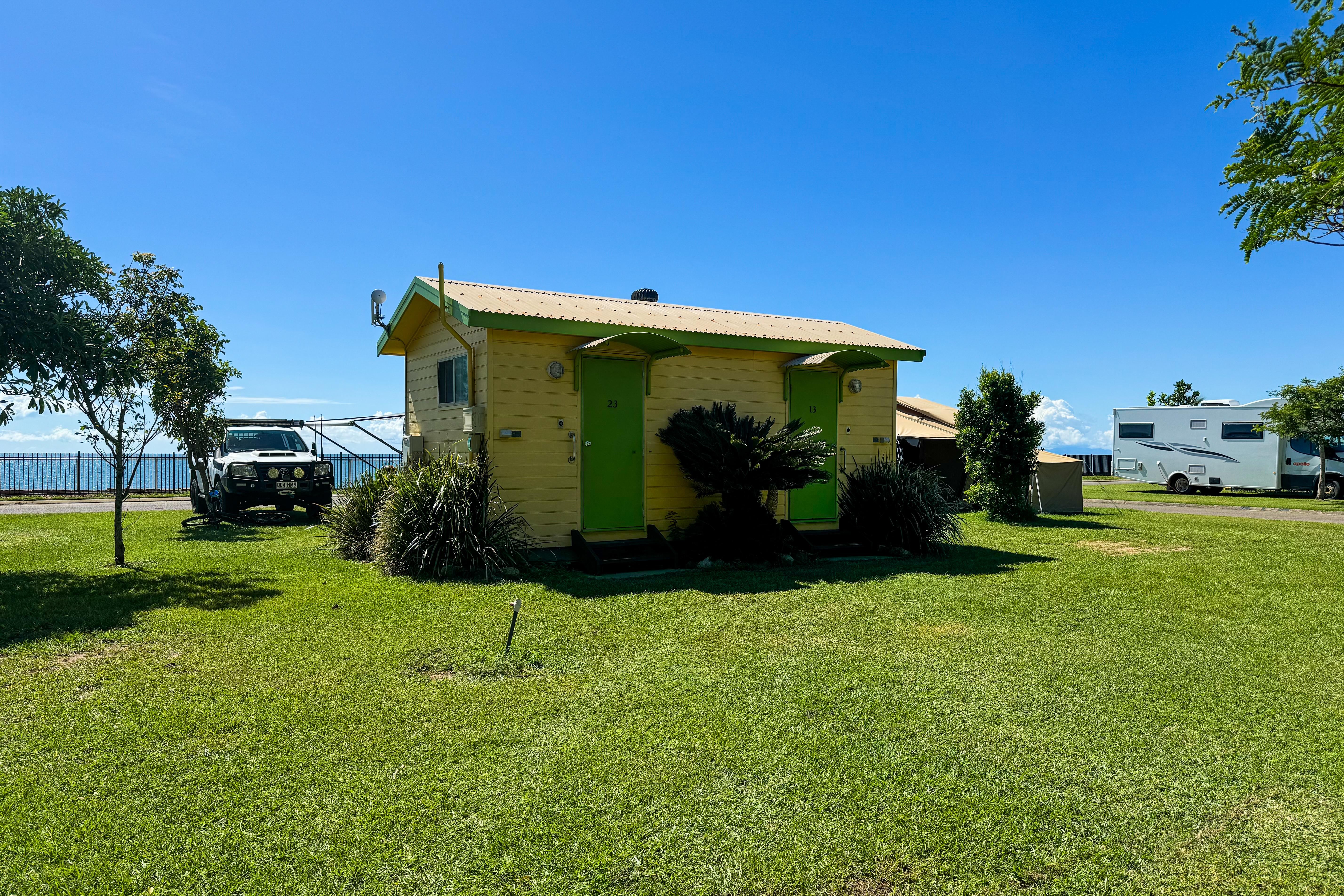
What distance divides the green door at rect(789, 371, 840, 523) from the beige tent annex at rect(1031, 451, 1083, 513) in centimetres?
685

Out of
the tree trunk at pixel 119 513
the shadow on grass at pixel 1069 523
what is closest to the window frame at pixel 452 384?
the tree trunk at pixel 119 513

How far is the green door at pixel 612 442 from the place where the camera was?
9.15 meters

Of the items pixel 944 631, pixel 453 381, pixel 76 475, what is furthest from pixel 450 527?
pixel 76 475

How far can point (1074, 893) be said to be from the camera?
2.45 metres

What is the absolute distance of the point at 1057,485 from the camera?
15.5 metres

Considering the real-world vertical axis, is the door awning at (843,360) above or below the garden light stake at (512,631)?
above

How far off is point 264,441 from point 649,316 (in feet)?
26.9

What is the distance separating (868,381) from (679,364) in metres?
3.20

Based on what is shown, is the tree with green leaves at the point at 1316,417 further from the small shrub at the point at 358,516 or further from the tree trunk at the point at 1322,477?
→ the small shrub at the point at 358,516

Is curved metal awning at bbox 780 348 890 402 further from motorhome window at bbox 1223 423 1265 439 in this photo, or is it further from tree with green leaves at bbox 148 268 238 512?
motorhome window at bbox 1223 423 1265 439

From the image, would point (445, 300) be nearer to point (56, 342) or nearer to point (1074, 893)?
point (56, 342)

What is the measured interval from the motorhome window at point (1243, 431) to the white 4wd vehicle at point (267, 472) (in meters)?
23.4

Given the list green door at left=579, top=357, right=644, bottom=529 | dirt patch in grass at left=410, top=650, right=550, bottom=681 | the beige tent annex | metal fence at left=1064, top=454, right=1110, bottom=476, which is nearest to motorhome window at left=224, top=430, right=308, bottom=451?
green door at left=579, top=357, right=644, bottom=529

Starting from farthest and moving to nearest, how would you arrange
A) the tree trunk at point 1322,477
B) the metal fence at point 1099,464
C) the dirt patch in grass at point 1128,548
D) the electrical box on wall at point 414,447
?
the metal fence at point 1099,464 → the tree trunk at point 1322,477 → the electrical box on wall at point 414,447 → the dirt patch in grass at point 1128,548
